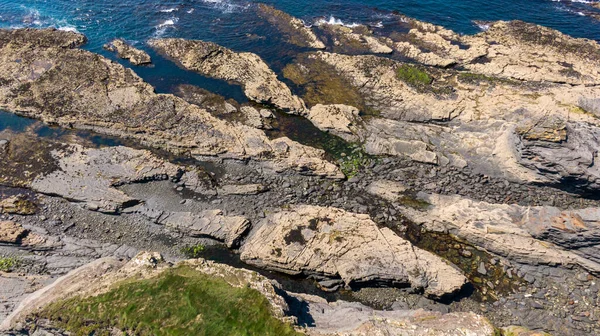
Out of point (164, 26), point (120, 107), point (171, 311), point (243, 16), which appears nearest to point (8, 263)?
point (171, 311)

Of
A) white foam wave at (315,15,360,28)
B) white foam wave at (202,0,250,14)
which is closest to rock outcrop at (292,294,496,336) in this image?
white foam wave at (315,15,360,28)

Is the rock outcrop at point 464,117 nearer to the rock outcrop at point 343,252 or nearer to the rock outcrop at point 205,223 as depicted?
the rock outcrop at point 343,252

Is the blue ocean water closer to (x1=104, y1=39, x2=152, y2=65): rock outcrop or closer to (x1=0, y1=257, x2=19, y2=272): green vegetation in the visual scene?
(x1=104, y1=39, x2=152, y2=65): rock outcrop

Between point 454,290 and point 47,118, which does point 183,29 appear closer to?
point 47,118

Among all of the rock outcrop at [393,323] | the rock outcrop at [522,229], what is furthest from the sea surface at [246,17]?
the rock outcrop at [393,323]

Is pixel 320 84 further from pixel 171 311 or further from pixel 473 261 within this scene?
pixel 171 311

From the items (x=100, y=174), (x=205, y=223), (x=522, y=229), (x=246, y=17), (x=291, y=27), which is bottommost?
(x=205, y=223)
